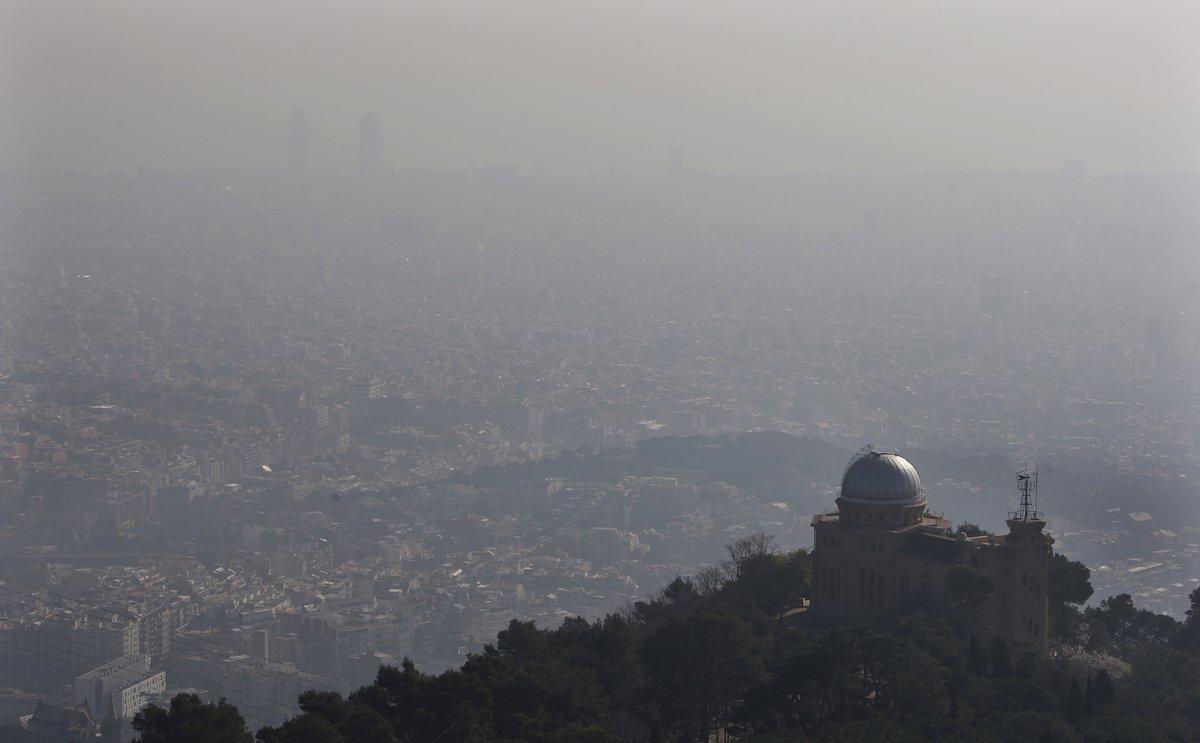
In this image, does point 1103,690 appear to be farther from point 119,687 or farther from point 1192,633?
point 119,687

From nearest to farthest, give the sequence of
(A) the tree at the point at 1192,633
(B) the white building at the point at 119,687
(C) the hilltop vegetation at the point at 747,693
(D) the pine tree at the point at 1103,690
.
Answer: (C) the hilltop vegetation at the point at 747,693 < (D) the pine tree at the point at 1103,690 < (A) the tree at the point at 1192,633 < (B) the white building at the point at 119,687

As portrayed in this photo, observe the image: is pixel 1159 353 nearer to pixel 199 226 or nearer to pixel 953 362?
pixel 953 362

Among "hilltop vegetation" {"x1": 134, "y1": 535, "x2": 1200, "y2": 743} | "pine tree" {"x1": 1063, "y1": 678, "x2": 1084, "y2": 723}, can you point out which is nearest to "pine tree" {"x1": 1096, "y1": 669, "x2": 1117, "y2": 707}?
"hilltop vegetation" {"x1": 134, "y1": 535, "x2": 1200, "y2": 743}

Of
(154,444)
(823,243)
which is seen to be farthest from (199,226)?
(154,444)

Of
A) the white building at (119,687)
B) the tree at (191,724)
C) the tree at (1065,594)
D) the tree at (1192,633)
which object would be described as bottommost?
the tree at (191,724)

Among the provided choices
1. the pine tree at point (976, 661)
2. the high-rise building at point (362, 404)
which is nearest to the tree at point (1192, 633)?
the pine tree at point (976, 661)

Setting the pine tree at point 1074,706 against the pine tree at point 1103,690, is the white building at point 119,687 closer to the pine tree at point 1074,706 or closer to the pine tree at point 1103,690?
the pine tree at point 1103,690
